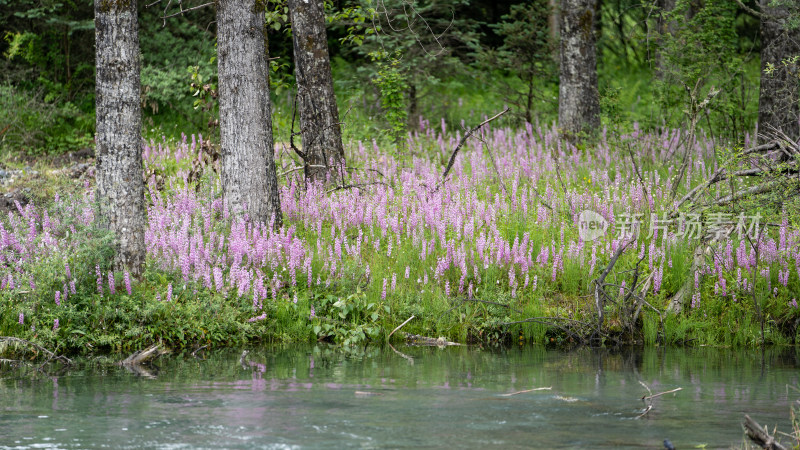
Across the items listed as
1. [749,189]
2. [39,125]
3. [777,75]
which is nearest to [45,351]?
[749,189]

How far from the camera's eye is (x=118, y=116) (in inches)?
395

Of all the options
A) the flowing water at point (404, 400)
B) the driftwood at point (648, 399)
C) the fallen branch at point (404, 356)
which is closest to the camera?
the flowing water at point (404, 400)

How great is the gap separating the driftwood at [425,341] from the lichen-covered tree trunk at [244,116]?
8.36ft

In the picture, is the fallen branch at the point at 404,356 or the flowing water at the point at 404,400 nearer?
the flowing water at the point at 404,400

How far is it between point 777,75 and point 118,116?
34.0 feet

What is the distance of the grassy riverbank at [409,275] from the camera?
32.5 feet

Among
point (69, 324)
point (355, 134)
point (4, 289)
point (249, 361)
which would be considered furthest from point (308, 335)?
point (355, 134)

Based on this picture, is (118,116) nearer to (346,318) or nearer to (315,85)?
(346,318)

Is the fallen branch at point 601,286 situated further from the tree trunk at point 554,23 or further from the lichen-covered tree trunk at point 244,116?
the tree trunk at point 554,23

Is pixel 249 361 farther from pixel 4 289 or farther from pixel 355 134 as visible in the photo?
pixel 355 134

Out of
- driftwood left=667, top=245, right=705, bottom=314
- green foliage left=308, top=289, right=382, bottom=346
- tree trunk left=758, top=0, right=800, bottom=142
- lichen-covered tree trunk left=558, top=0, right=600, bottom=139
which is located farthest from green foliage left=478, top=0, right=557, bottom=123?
green foliage left=308, top=289, right=382, bottom=346

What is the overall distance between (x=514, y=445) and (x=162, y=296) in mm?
5159

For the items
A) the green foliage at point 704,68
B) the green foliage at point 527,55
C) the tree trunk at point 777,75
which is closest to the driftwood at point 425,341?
the green foliage at point 704,68

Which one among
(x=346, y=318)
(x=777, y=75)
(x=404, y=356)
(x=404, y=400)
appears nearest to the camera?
(x=404, y=400)
